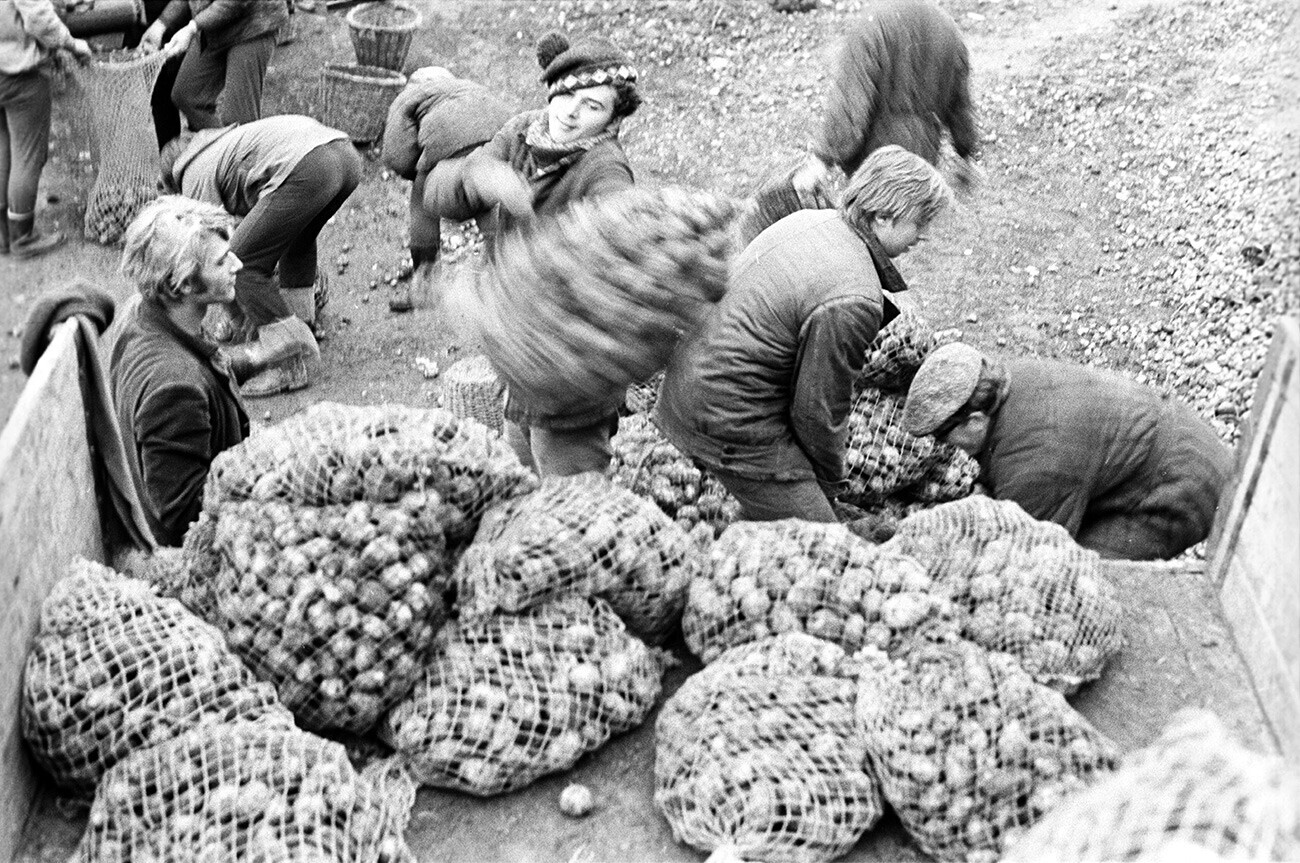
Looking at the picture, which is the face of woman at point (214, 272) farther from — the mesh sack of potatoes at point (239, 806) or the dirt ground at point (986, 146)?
the mesh sack of potatoes at point (239, 806)

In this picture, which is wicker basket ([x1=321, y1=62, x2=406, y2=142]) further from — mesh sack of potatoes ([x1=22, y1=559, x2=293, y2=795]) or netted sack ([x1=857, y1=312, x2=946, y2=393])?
mesh sack of potatoes ([x1=22, y1=559, x2=293, y2=795])

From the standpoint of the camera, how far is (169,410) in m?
3.48

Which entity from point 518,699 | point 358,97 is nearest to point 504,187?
point 518,699

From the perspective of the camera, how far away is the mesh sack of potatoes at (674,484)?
411cm

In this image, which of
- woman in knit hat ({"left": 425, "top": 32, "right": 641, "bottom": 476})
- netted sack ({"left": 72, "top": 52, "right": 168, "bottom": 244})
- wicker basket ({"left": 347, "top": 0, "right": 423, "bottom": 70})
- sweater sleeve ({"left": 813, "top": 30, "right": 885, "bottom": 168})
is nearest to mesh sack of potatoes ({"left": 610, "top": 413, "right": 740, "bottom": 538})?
woman in knit hat ({"left": 425, "top": 32, "right": 641, "bottom": 476})

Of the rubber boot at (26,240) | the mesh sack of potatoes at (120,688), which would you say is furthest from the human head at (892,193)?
the rubber boot at (26,240)

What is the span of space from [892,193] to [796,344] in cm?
50

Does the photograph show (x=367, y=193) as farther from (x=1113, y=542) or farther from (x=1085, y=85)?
(x=1113, y=542)

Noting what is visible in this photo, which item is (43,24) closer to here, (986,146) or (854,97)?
(854,97)

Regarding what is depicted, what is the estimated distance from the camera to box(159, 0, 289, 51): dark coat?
298 inches

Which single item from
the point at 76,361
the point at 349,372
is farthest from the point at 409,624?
the point at 349,372

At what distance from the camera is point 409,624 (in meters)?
2.70

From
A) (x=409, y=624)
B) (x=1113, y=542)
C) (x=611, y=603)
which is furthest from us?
(x=1113, y=542)

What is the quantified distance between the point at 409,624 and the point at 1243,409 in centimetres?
441
